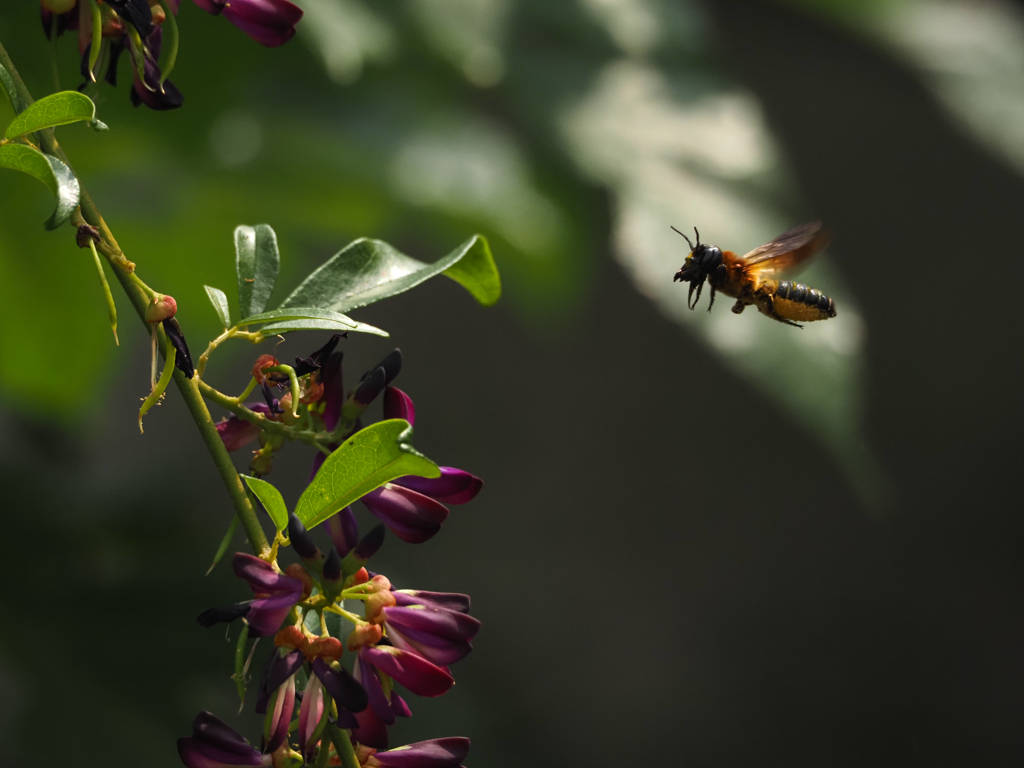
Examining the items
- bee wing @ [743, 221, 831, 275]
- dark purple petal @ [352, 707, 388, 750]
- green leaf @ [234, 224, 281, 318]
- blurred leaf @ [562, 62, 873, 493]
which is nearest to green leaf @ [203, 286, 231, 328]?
green leaf @ [234, 224, 281, 318]

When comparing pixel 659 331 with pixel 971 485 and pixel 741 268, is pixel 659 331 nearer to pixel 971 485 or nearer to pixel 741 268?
pixel 971 485

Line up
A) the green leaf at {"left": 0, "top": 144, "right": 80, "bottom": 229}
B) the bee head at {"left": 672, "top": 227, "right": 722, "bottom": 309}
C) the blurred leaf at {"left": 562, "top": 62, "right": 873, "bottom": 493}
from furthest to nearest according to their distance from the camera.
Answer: the blurred leaf at {"left": 562, "top": 62, "right": 873, "bottom": 493}
the bee head at {"left": 672, "top": 227, "right": 722, "bottom": 309}
the green leaf at {"left": 0, "top": 144, "right": 80, "bottom": 229}

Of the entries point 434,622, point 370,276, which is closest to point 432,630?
point 434,622

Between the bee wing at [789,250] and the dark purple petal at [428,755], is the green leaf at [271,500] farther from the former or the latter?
the bee wing at [789,250]

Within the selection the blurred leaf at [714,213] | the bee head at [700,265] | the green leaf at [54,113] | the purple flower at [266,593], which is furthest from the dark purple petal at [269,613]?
the blurred leaf at [714,213]

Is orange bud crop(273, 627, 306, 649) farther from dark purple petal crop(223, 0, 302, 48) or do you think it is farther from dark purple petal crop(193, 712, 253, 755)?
dark purple petal crop(223, 0, 302, 48)

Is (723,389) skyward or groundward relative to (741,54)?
groundward

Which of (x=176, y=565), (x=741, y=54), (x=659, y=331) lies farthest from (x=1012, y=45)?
(x=176, y=565)

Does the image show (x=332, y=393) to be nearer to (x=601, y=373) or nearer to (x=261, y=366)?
(x=261, y=366)
